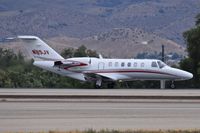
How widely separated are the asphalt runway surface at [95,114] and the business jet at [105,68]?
62.1 feet

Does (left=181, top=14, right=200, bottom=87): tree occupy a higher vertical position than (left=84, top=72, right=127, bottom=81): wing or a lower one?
higher

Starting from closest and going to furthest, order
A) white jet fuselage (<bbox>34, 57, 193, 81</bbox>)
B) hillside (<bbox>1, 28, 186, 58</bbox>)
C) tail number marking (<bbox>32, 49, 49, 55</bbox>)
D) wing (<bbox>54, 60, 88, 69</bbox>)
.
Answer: white jet fuselage (<bbox>34, 57, 193, 81</bbox>) → wing (<bbox>54, 60, 88, 69</bbox>) → tail number marking (<bbox>32, 49, 49, 55</bbox>) → hillside (<bbox>1, 28, 186, 58</bbox>)

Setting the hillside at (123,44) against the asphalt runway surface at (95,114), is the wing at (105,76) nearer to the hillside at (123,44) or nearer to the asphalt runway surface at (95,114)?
the asphalt runway surface at (95,114)

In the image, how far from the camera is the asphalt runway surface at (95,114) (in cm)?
1986

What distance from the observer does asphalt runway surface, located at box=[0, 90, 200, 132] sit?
19859 mm

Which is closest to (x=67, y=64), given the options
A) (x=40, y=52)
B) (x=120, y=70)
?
(x=40, y=52)

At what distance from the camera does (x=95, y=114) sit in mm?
22812

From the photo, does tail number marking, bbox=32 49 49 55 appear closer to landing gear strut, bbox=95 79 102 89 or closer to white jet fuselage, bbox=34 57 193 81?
white jet fuselage, bbox=34 57 193 81

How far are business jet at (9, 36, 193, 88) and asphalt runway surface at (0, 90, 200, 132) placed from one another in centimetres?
1894

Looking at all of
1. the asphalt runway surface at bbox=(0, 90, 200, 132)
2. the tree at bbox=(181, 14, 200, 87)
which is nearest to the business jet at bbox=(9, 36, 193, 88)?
the tree at bbox=(181, 14, 200, 87)

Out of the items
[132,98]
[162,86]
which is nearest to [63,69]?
[162,86]

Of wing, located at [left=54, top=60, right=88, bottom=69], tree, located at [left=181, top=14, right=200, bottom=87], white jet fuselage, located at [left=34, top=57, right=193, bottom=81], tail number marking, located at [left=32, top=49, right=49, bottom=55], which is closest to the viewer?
white jet fuselage, located at [left=34, top=57, right=193, bottom=81]

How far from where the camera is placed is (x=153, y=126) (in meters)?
19.8

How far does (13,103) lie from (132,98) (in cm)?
593
